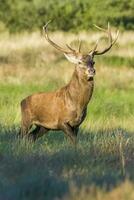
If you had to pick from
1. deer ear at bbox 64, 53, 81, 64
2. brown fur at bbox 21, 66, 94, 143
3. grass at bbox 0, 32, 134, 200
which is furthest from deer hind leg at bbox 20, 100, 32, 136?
deer ear at bbox 64, 53, 81, 64

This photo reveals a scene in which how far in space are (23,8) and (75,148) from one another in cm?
3261

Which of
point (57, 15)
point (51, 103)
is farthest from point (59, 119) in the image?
point (57, 15)

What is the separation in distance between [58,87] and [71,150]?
38.2ft

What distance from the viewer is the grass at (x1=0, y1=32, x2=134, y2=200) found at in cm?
791

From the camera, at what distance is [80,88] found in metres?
12.3

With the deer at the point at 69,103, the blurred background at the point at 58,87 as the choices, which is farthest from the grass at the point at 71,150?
the deer at the point at 69,103

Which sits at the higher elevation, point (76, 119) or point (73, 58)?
point (73, 58)

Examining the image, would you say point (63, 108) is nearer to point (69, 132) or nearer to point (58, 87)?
point (69, 132)

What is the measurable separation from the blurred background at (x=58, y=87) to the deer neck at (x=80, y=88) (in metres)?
0.64

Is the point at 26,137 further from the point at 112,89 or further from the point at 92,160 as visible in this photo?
the point at 112,89

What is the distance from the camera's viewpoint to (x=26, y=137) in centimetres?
1268

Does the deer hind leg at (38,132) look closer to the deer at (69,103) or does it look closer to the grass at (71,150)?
the deer at (69,103)

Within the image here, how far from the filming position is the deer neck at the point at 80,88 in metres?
12.2

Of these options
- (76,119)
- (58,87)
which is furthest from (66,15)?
(76,119)
